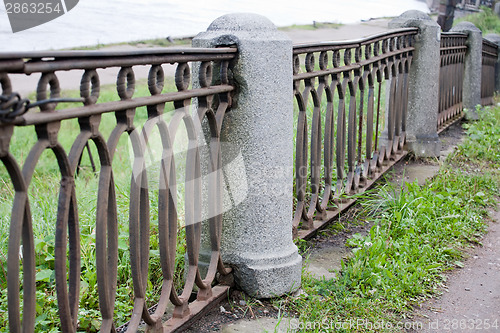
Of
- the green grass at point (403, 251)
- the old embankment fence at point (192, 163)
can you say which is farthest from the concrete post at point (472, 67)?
the old embankment fence at point (192, 163)

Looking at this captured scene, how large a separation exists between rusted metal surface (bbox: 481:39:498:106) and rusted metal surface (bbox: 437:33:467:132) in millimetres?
1801

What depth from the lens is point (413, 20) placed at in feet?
19.2

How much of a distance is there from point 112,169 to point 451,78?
6.55 metres

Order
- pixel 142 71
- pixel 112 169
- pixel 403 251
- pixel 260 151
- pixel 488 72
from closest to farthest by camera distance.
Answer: pixel 112 169 < pixel 260 151 < pixel 403 251 < pixel 488 72 < pixel 142 71

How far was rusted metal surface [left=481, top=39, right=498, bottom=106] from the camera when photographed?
10.6 meters

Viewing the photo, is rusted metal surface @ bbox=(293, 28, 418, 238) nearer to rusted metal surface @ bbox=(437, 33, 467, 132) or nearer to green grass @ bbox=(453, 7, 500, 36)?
rusted metal surface @ bbox=(437, 33, 467, 132)

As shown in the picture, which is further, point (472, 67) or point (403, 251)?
point (472, 67)

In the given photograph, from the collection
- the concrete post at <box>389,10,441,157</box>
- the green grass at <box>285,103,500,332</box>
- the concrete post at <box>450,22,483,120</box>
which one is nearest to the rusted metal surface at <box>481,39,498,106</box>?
the concrete post at <box>450,22,483,120</box>

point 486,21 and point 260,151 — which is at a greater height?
point 260,151

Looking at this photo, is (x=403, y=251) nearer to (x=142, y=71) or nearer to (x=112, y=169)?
(x=112, y=169)

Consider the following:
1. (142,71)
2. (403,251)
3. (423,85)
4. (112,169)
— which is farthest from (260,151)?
(142,71)

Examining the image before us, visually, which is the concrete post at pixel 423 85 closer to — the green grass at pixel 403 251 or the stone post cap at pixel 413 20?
the stone post cap at pixel 413 20

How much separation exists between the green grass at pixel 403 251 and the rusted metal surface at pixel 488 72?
18.7 feet

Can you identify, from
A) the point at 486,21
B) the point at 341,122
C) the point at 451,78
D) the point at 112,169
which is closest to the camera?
the point at 112,169
